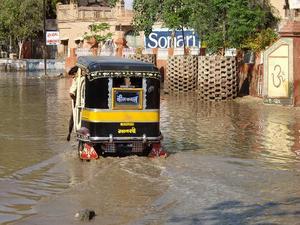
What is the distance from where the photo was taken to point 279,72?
22.2m

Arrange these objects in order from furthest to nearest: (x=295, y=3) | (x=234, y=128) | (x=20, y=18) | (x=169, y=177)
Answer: (x=20, y=18) → (x=295, y=3) → (x=234, y=128) → (x=169, y=177)

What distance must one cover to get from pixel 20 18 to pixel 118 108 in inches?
1996

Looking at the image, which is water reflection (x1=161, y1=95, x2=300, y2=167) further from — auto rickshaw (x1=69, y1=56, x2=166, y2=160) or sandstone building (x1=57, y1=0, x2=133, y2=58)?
sandstone building (x1=57, y1=0, x2=133, y2=58)

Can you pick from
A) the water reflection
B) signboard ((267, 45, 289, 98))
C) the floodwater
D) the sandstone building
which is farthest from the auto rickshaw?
the sandstone building

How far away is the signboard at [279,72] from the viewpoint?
2197 centimetres

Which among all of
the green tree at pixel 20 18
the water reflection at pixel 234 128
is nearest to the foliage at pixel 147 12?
the water reflection at pixel 234 128

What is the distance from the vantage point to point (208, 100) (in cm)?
2512

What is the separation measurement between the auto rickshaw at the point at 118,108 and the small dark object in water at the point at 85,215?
12.2 feet

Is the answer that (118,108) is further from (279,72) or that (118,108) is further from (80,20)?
(80,20)

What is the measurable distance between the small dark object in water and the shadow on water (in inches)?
38.7

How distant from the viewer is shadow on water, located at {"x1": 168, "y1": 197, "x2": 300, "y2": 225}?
8492 millimetres

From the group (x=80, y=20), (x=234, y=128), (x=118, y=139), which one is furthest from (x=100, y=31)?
(x=118, y=139)

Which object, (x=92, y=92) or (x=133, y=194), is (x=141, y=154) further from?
(x=133, y=194)

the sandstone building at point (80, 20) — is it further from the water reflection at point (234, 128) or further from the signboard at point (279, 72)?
the signboard at point (279, 72)
